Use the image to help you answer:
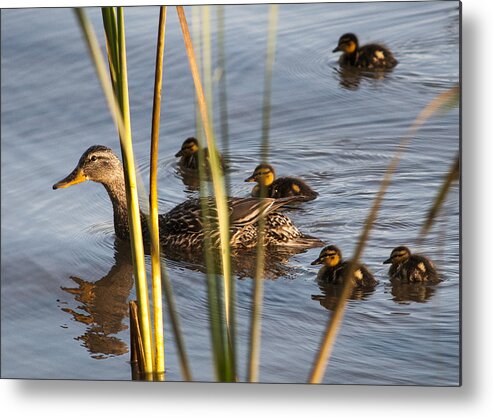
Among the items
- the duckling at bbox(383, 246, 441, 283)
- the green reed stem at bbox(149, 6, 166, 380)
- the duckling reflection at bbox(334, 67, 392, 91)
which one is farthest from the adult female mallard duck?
the green reed stem at bbox(149, 6, 166, 380)

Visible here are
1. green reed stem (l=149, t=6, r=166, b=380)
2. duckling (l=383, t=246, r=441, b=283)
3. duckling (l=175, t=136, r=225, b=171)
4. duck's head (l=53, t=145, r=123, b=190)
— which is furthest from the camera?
duck's head (l=53, t=145, r=123, b=190)

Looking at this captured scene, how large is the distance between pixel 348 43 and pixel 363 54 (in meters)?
0.05

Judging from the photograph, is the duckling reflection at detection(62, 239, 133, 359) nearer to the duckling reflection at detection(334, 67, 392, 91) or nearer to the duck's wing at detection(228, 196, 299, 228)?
the duck's wing at detection(228, 196, 299, 228)

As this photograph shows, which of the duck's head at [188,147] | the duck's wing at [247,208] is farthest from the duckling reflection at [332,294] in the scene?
the duck's head at [188,147]

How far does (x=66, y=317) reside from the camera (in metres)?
2.31

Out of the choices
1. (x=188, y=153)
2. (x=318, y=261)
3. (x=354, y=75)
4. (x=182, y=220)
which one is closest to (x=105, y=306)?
(x=182, y=220)

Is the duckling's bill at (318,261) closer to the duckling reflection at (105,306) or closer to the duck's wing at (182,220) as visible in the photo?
the duck's wing at (182,220)

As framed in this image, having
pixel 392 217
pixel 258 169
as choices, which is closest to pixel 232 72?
pixel 258 169

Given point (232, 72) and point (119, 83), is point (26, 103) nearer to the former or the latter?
point (232, 72)

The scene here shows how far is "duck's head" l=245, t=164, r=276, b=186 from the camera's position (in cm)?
217

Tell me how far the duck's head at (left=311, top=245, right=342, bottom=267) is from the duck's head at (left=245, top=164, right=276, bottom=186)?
0.23m

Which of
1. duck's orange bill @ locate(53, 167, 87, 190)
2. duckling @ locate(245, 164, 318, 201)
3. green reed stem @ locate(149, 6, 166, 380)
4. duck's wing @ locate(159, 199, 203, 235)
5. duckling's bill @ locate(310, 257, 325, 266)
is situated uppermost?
duck's orange bill @ locate(53, 167, 87, 190)

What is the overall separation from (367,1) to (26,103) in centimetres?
97

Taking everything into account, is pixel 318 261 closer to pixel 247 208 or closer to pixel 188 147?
pixel 247 208
